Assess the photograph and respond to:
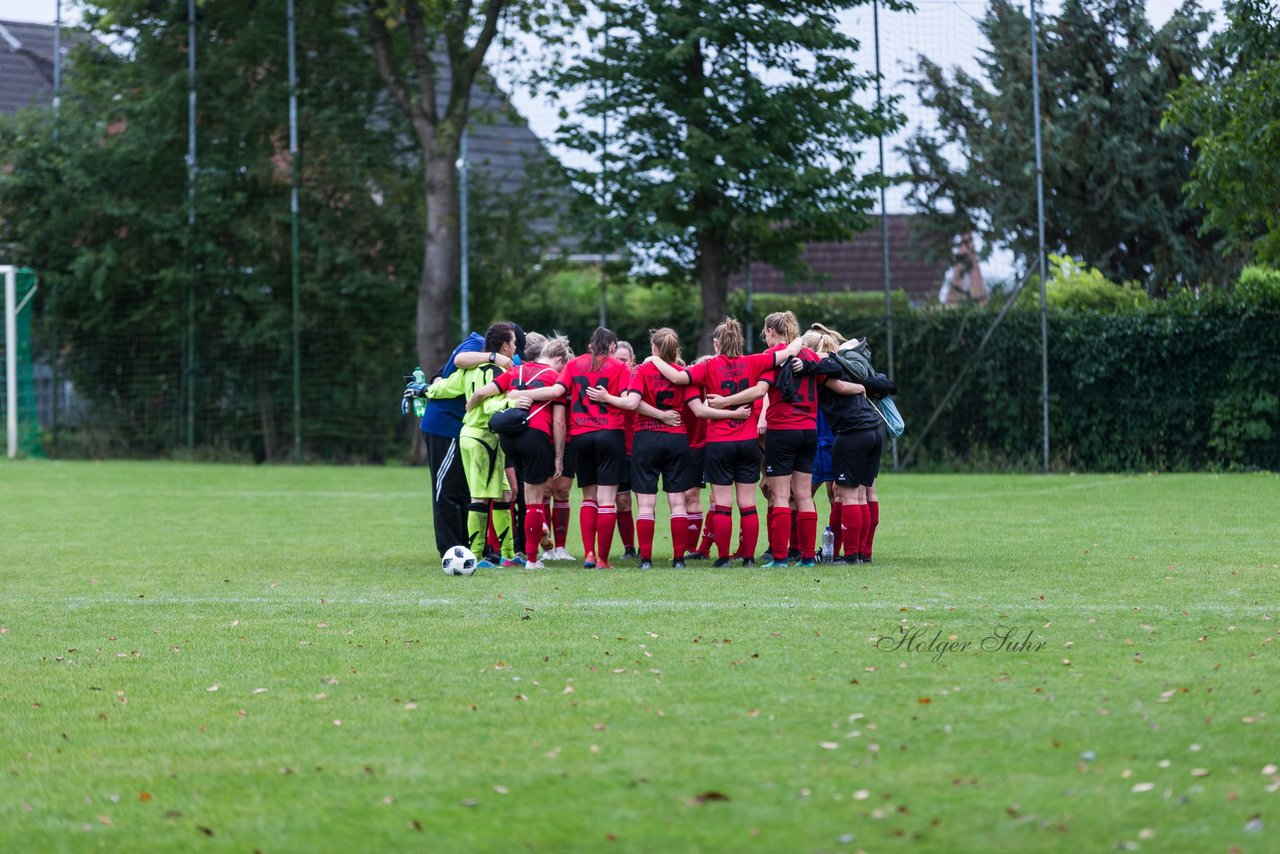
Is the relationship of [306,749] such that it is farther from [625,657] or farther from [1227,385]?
[1227,385]

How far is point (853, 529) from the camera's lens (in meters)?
11.6

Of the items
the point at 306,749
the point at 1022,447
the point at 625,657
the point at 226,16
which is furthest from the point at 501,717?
the point at 226,16

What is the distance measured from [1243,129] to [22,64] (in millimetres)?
29352

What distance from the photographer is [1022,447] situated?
78.7 feet

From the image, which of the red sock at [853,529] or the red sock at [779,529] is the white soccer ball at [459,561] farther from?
the red sock at [853,529]

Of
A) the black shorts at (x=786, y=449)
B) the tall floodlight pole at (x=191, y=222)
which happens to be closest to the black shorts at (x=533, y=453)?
the black shorts at (x=786, y=449)

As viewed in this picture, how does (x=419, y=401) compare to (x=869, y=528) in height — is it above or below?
above

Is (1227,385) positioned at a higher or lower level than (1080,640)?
higher

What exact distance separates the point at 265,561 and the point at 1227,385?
15515 millimetres

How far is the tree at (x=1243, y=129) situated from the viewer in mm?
20344

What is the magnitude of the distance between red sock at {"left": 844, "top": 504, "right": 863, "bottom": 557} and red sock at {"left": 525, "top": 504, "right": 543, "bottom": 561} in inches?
89.9

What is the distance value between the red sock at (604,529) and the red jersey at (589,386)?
605 mm

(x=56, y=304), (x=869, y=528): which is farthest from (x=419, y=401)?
(x=56, y=304)

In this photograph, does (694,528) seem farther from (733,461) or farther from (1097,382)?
(1097,382)
